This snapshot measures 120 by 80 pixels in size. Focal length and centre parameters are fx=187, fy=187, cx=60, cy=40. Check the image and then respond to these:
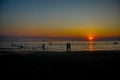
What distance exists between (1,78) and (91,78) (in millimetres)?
4849

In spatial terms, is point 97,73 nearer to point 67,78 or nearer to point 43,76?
point 67,78

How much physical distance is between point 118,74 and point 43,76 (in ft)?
14.2

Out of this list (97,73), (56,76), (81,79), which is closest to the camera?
(81,79)

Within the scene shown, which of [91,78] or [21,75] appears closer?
[91,78]

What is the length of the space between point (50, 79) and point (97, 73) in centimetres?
307

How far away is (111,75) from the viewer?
1062 centimetres

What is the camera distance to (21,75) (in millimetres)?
10836

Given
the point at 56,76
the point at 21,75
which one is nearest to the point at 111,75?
the point at 56,76

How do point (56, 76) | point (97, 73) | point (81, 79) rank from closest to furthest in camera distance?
point (81, 79)
point (56, 76)
point (97, 73)

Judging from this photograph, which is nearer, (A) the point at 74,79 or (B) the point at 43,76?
(A) the point at 74,79

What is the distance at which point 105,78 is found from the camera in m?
10.0

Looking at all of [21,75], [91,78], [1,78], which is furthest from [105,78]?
[1,78]

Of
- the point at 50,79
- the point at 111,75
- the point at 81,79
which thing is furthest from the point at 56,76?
the point at 111,75

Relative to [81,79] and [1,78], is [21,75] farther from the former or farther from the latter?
[81,79]
